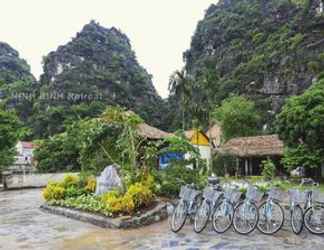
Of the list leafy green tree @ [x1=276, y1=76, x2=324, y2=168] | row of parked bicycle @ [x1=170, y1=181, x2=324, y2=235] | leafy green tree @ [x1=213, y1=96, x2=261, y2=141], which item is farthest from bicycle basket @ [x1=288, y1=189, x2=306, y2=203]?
leafy green tree @ [x1=213, y1=96, x2=261, y2=141]

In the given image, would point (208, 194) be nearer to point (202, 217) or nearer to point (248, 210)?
point (202, 217)

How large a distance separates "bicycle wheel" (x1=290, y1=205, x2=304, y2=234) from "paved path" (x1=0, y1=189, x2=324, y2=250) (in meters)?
0.13

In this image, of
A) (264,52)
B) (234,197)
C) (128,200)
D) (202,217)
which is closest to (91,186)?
(128,200)

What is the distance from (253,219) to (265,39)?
48.4 meters

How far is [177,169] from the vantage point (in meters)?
11.2

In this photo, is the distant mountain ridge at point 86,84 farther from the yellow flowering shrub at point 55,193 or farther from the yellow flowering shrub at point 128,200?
the yellow flowering shrub at point 128,200

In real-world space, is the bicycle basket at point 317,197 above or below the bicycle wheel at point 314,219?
above

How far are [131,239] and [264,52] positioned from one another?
45.4 meters

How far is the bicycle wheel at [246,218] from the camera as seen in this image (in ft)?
22.9

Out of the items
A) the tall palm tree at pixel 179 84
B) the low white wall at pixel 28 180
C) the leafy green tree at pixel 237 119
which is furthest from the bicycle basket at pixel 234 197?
the leafy green tree at pixel 237 119

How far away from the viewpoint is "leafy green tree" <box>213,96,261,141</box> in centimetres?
4025

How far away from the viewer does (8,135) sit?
20.4 meters

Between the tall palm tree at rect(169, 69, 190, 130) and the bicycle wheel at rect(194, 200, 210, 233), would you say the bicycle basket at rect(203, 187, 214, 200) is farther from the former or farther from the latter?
the tall palm tree at rect(169, 69, 190, 130)

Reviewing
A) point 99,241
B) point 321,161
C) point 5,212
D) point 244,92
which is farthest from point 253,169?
point 99,241
